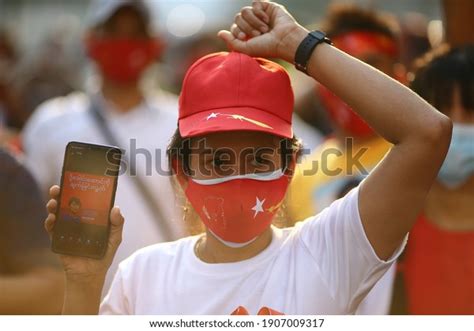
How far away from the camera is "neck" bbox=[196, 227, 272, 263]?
276cm

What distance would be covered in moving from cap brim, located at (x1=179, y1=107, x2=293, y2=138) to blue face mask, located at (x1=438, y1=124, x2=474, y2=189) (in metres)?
1.20

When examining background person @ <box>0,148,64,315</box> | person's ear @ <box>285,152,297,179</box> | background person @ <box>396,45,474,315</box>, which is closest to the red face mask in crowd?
background person @ <box>396,45,474,315</box>

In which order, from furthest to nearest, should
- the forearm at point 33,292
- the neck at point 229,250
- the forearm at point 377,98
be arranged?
the forearm at point 33,292, the neck at point 229,250, the forearm at point 377,98

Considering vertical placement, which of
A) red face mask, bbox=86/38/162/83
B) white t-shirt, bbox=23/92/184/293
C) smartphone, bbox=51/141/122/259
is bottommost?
white t-shirt, bbox=23/92/184/293

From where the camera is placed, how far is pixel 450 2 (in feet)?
13.6

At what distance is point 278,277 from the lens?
105 inches

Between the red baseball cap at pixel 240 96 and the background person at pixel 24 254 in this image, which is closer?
the red baseball cap at pixel 240 96

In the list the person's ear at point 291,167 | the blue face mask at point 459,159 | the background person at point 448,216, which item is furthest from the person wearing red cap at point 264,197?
the blue face mask at point 459,159

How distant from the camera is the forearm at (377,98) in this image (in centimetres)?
254

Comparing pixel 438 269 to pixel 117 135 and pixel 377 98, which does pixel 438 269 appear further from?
pixel 117 135

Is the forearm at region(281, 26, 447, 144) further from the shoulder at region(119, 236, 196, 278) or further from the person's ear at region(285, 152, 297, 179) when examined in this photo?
the shoulder at region(119, 236, 196, 278)

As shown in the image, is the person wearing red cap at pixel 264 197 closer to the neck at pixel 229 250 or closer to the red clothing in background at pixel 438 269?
the neck at pixel 229 250

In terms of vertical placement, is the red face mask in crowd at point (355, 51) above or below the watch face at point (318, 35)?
below

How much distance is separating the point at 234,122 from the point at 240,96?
0.34 feet
